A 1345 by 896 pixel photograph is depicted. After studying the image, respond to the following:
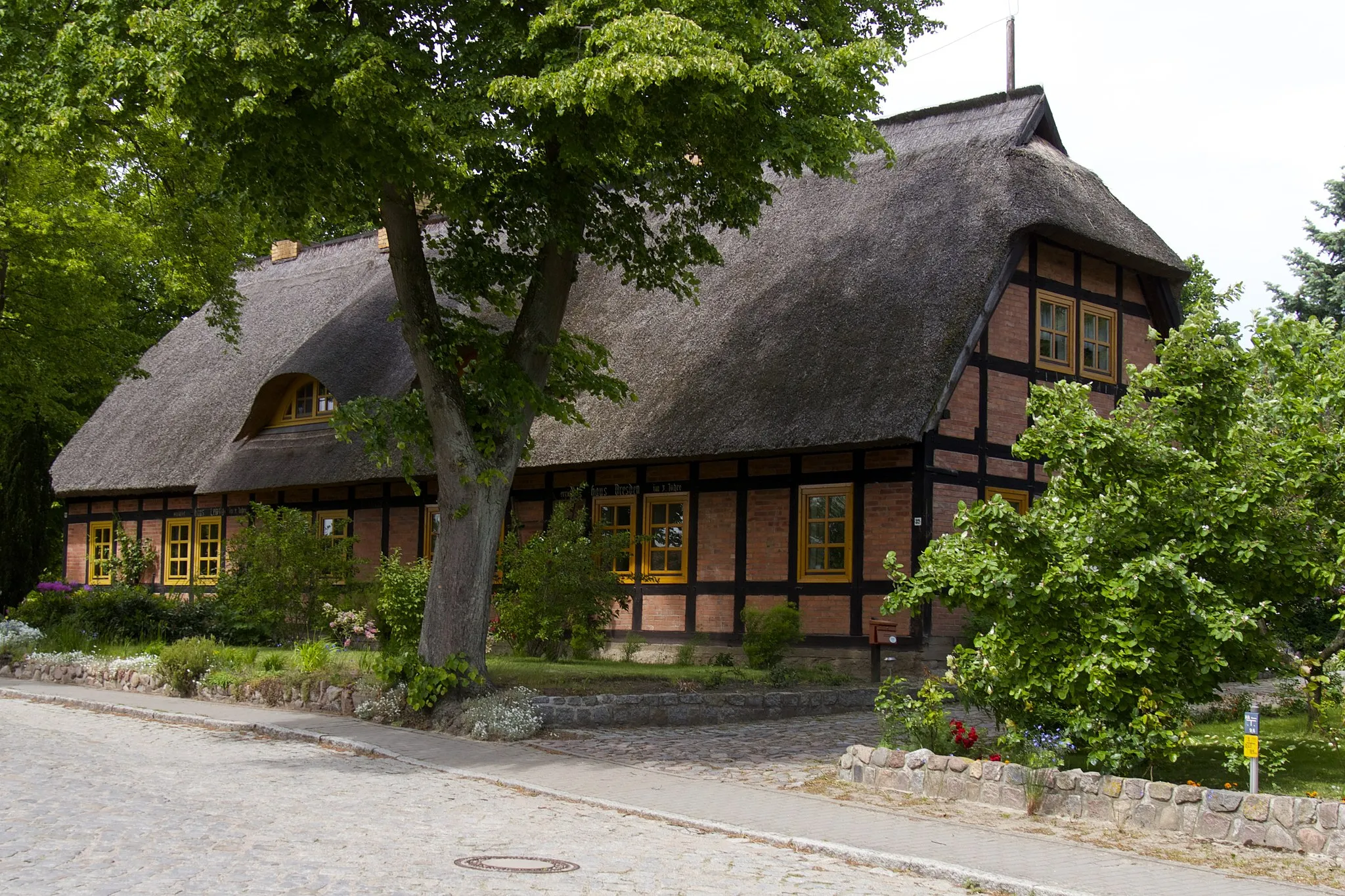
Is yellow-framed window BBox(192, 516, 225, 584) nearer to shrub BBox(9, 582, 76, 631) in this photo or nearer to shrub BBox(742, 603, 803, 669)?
shrub BBox(9, 582, 76, 631)

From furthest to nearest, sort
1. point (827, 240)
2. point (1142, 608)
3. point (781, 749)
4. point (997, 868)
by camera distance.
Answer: point (827, 240) < point (781, 749) < point (1142, 608) < point (997, 868)

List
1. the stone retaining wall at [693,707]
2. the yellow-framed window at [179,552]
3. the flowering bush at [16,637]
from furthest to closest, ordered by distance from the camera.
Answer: the yellow-framed window at [179,552]
the flowering bush at [16,637]
the stone retaining wall at [693,707]

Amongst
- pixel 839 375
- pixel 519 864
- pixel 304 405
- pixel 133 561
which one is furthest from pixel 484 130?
pixel 133 561

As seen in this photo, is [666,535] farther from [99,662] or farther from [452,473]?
[99,662]

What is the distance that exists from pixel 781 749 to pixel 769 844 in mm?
4142

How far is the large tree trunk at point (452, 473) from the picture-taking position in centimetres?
1369

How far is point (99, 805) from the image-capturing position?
894 centimetres

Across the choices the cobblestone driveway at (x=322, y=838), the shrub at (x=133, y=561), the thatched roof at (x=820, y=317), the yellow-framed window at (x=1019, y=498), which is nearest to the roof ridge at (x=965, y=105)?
the thatched roof at (x=820, y=317)

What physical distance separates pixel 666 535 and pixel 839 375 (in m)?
4.42

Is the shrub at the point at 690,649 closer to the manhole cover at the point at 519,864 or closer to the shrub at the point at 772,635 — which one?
the shrub at the point at 772,635

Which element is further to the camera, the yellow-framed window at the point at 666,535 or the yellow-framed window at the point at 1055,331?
the yellow-framed window at the point at 666,535

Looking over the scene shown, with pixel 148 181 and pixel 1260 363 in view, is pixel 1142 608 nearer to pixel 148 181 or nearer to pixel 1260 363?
pixel 1260 363

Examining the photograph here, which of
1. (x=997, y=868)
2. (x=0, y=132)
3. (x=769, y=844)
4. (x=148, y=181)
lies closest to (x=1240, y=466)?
(x=997, y=868)

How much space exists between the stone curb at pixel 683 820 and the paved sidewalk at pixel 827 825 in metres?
0.01
